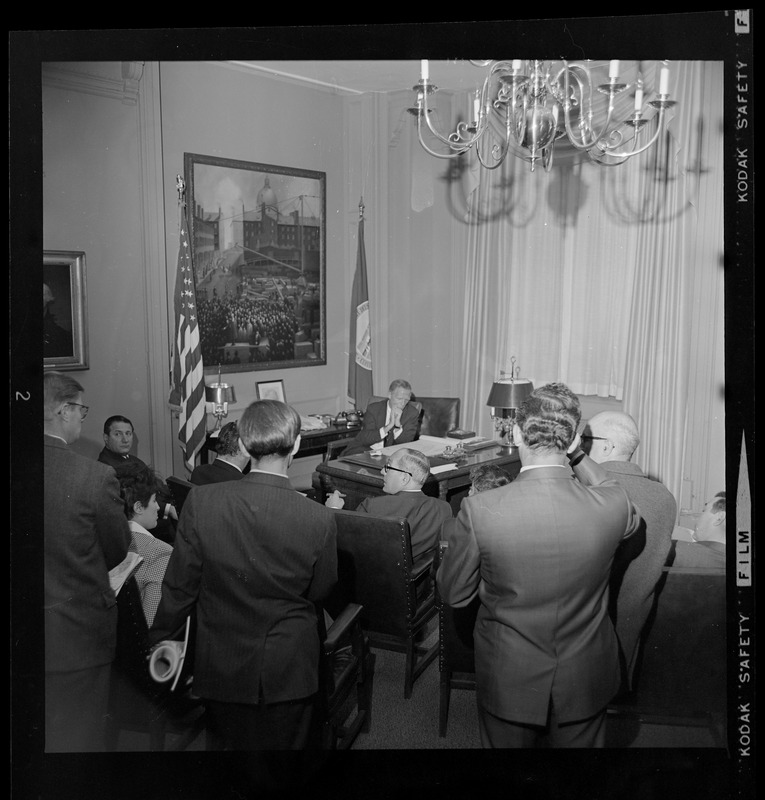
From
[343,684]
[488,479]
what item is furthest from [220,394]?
[343,684]

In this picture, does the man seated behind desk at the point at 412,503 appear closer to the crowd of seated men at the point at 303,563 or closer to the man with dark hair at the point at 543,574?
the crowd of seated men at the point at 303,563

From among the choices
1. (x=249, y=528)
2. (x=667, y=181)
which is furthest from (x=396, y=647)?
(x=667, y=181)

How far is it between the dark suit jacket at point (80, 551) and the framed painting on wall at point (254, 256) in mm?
684

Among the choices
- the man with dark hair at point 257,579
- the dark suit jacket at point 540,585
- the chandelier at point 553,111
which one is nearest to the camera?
the dark suit jacket at point 540,585

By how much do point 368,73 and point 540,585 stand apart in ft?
7.05

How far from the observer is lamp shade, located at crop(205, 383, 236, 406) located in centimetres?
311

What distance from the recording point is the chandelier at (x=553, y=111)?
2900 millimetres

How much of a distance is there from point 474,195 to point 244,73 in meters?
1.10

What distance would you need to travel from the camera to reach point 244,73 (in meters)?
2.94

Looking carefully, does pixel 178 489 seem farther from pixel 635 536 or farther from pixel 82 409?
pixel 635 536

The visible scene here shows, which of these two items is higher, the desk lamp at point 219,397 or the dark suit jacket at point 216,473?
the desk lamp at point 219,397

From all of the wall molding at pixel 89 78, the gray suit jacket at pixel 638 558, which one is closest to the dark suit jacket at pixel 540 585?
the gray suit jacket at pixel 638 558

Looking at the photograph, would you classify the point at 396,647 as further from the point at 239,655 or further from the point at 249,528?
the point at 249,528

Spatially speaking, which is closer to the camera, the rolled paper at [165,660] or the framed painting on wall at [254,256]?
the rolled paper at [165,660]
